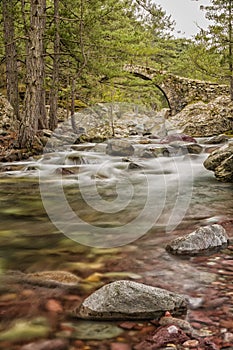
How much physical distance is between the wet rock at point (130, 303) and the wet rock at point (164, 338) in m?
0.16

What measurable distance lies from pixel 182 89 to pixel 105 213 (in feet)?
71.4

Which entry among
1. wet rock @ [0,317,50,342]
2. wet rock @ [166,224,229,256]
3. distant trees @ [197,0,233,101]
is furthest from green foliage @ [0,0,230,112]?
wet rock @ [0,317,50,342]

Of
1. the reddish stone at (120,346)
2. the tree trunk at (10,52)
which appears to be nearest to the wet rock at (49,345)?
the reddish stone at (120,346)

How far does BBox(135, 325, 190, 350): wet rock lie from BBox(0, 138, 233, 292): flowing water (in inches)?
23.1

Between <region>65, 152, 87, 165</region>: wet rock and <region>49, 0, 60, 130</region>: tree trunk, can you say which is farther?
<region>49, 0, 60, 130</region>: tree trunk

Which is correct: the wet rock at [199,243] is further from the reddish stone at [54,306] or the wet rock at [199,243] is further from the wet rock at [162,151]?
the wet rock at [162,151]

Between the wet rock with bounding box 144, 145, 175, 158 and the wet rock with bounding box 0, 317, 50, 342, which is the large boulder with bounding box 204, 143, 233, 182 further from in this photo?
the wet rock with bounding box 0, 317, 50, 342

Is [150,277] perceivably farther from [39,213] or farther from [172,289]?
[39,213]

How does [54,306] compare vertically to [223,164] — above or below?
below

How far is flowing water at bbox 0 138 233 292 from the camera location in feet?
10.2

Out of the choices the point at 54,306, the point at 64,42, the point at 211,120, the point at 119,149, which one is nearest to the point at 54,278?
the point at 54,306

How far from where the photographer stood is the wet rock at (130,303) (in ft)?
6.96

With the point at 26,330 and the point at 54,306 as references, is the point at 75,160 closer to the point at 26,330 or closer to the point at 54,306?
the point at 54,306

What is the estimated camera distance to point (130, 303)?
2.15 m
